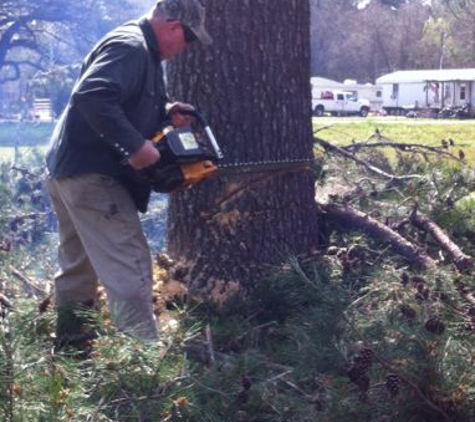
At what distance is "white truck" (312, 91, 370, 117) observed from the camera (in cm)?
4397

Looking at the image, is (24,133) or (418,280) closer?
(418,280)

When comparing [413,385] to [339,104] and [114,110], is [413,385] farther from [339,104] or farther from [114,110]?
[339,104]

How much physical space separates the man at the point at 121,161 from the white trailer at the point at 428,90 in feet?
128

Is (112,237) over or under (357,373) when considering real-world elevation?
over

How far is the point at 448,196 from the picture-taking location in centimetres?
577

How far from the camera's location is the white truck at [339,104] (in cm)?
4397

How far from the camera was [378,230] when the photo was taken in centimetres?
531

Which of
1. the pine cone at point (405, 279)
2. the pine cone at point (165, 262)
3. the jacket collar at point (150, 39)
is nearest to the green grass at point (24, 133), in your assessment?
the pine cone at point (165, 262)

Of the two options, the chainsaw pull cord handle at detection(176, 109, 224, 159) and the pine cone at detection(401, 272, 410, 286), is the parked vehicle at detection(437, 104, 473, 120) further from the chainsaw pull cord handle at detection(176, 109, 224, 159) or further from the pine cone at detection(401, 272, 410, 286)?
the pine cone at detection(401, 272, 410, 286)

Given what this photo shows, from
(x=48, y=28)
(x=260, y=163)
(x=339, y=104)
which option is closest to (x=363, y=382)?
(x=260, y=163)

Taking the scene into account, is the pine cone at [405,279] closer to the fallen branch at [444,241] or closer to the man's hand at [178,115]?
the fallen branch at [444,241]

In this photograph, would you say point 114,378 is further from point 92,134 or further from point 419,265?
point 419,265

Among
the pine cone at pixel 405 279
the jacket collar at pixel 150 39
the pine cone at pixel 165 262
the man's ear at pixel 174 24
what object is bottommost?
the pine cone at pixel 165 262

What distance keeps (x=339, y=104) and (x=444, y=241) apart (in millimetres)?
40462
